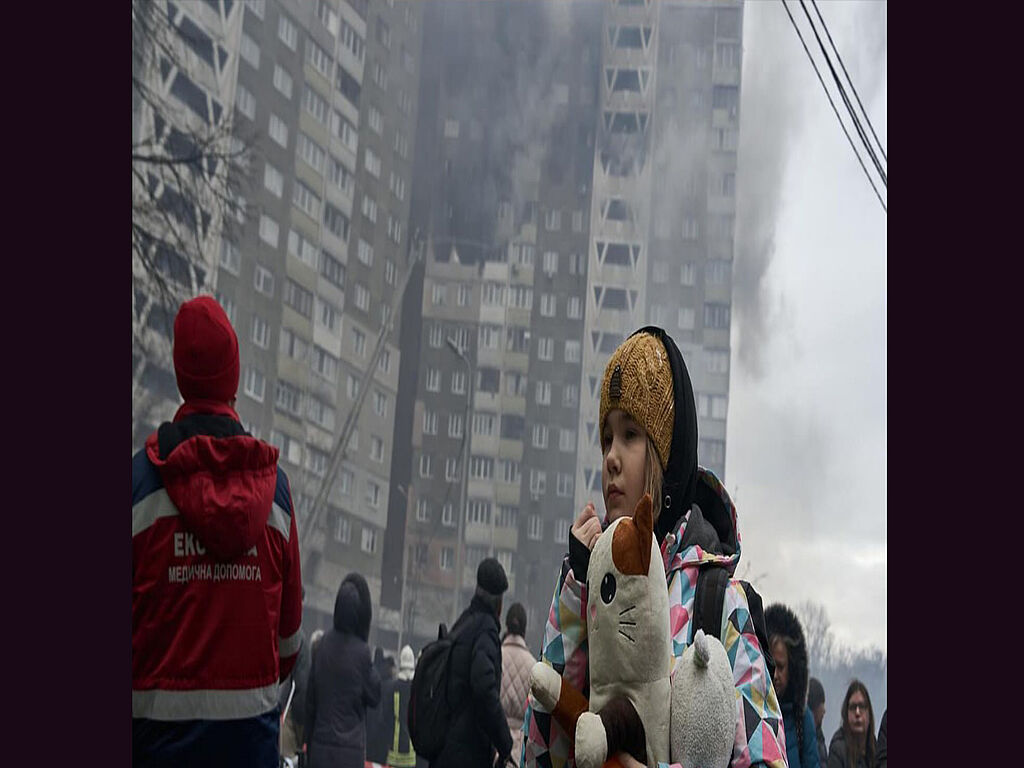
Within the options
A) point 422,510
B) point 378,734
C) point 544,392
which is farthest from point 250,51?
point 378,734

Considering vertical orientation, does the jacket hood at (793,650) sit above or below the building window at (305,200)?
below

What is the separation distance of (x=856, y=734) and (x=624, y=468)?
5.12 m

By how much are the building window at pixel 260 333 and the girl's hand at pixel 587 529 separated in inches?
688

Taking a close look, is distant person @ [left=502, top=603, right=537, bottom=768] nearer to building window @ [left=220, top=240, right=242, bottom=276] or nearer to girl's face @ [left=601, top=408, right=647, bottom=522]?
girl's face @ [left=601, top=408, right=647, bottom=522]

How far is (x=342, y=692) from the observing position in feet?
22.7

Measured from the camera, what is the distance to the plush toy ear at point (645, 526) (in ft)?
6.51

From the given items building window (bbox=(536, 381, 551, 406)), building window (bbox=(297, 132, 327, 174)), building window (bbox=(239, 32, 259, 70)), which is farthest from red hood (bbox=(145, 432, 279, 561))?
building window (bbox=(536, 381, 551, 406))

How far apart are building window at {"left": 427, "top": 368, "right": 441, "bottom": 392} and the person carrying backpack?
640 inches

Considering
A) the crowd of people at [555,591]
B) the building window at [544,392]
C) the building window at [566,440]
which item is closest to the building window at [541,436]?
the building window at [566,440]

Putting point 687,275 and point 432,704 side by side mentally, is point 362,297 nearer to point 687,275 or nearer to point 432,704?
point 687,275

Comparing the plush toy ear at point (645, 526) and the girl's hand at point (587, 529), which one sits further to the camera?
the girl's hand at point (587, 529)

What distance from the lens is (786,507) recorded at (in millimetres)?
19984

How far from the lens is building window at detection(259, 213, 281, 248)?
19375 millimetres

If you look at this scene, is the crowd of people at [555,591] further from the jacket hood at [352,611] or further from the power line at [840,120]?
the power line at [840,120]
